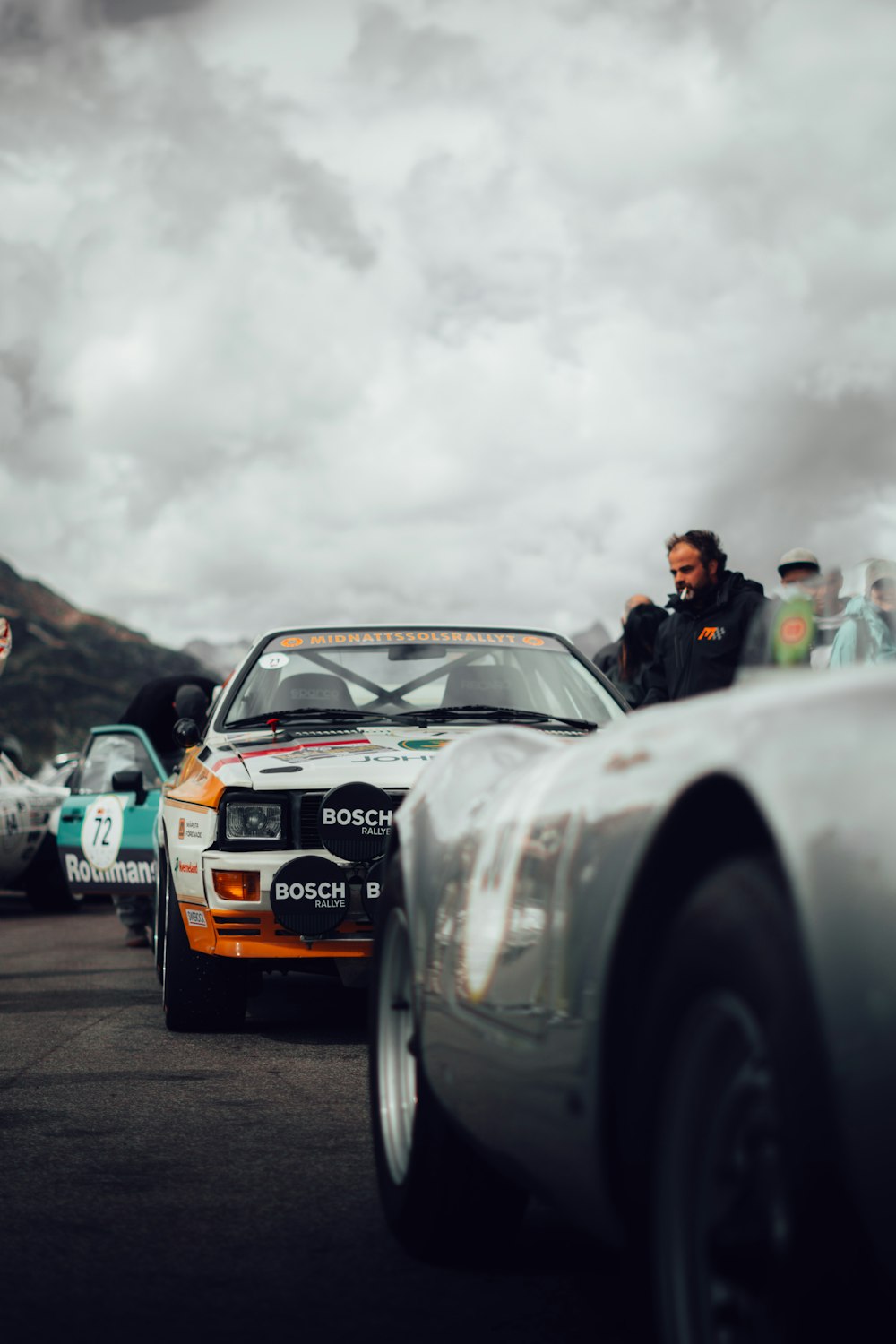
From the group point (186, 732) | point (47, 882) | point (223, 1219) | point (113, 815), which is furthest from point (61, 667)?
point (223, 1219)

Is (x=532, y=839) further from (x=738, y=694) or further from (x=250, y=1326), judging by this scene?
(x=250, y=1326)

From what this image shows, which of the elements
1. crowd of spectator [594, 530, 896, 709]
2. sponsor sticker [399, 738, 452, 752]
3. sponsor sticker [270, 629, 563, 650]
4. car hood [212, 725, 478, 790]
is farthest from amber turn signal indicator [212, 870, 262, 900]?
crowd of spectator [594, 530, 896, 709]

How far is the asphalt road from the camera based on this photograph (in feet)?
9.85

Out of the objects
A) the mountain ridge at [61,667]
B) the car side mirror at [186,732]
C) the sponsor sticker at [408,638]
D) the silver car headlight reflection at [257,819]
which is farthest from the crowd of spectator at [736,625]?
the mountain ridge at [61,667]

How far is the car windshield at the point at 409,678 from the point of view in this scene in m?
7.05

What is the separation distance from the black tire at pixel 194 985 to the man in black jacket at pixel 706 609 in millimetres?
2093

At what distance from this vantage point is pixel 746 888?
1.87 metres

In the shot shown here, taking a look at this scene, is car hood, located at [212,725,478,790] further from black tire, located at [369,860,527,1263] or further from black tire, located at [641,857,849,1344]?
black tire, located at [641,857,849,1344]

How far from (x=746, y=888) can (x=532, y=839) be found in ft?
2.54

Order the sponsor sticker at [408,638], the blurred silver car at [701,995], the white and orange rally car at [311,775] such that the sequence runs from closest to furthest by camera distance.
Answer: the blurred silver car at [701,995]
the white and orange rally car at [311,775]
the sponsor sticker at [408,638]

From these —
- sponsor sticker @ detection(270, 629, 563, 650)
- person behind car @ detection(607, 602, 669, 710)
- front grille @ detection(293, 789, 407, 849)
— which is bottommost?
front grille @ detection(293, 789, 407, 849)

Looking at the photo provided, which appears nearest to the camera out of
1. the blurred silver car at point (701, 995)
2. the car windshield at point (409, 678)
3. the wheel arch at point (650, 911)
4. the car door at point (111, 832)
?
the blurred silver car at point (701, 995)

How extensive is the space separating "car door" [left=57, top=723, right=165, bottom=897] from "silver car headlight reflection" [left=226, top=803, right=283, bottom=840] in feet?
10.8

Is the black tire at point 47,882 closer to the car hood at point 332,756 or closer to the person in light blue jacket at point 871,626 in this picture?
the car hood at point 332,756
